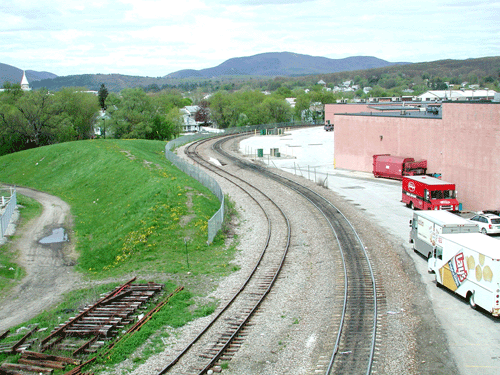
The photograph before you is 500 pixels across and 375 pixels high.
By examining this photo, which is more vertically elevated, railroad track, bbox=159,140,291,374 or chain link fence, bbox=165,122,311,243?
chain link fence, bbox=165,122,311,243

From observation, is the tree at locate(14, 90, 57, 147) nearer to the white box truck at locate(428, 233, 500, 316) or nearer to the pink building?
the pink building

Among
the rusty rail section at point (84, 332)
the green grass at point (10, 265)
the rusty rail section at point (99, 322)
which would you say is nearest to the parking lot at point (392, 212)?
the rusty rail section at point (84, 332)

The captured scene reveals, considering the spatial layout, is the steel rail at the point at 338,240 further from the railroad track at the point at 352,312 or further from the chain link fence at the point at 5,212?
the chain link fence at the point at 5,212

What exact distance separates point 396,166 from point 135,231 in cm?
2743

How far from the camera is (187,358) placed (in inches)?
576

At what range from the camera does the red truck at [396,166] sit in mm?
44156

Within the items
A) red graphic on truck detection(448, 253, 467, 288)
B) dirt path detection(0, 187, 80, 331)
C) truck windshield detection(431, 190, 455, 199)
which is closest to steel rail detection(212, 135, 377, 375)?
red graphic on truck detection(448, 253, 467, 288)

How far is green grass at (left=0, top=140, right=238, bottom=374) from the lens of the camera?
61.0 feet

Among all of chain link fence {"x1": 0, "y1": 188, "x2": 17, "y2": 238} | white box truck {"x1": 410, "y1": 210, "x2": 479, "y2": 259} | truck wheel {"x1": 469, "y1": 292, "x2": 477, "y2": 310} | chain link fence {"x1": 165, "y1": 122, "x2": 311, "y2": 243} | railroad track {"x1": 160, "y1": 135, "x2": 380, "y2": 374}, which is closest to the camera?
railroad track {"x1": 160, "y1": 135, "x2": 380, "y2": 374}

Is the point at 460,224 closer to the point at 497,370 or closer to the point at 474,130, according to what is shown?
the point at 497,370

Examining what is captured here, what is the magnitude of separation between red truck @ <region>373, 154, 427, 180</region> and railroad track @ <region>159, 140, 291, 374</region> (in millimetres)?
18692

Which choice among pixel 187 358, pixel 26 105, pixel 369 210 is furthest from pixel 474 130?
pixel 26 105

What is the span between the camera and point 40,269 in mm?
25297

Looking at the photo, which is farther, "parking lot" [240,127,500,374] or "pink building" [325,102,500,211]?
"pink building" [325,102,500,211]
